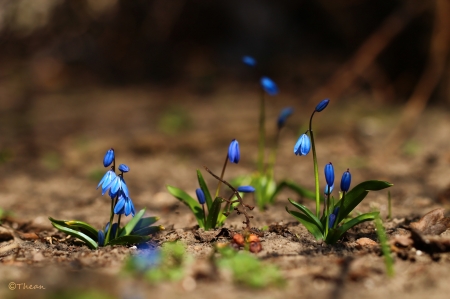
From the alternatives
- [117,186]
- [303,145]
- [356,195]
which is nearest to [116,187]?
[117,186]

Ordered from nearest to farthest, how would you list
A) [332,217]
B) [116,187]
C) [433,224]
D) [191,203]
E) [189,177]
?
[116,187]
[332,217]
[433,224]
[191,203]
[189,177]

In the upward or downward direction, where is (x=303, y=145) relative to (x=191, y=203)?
upward

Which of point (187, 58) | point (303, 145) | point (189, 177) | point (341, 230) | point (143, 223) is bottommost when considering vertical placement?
point (341, 230)

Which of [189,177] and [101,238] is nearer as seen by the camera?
[101,238]

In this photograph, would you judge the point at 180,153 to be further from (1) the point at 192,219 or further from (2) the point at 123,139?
(1) the point at 192,219

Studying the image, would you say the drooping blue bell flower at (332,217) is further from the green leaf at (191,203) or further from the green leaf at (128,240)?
the green leaf at (128,240)

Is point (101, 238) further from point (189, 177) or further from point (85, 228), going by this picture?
point (189, 177)

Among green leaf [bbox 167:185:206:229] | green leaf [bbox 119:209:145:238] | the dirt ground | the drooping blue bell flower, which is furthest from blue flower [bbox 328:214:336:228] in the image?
green leaf [bbox 119:209:145:238]
